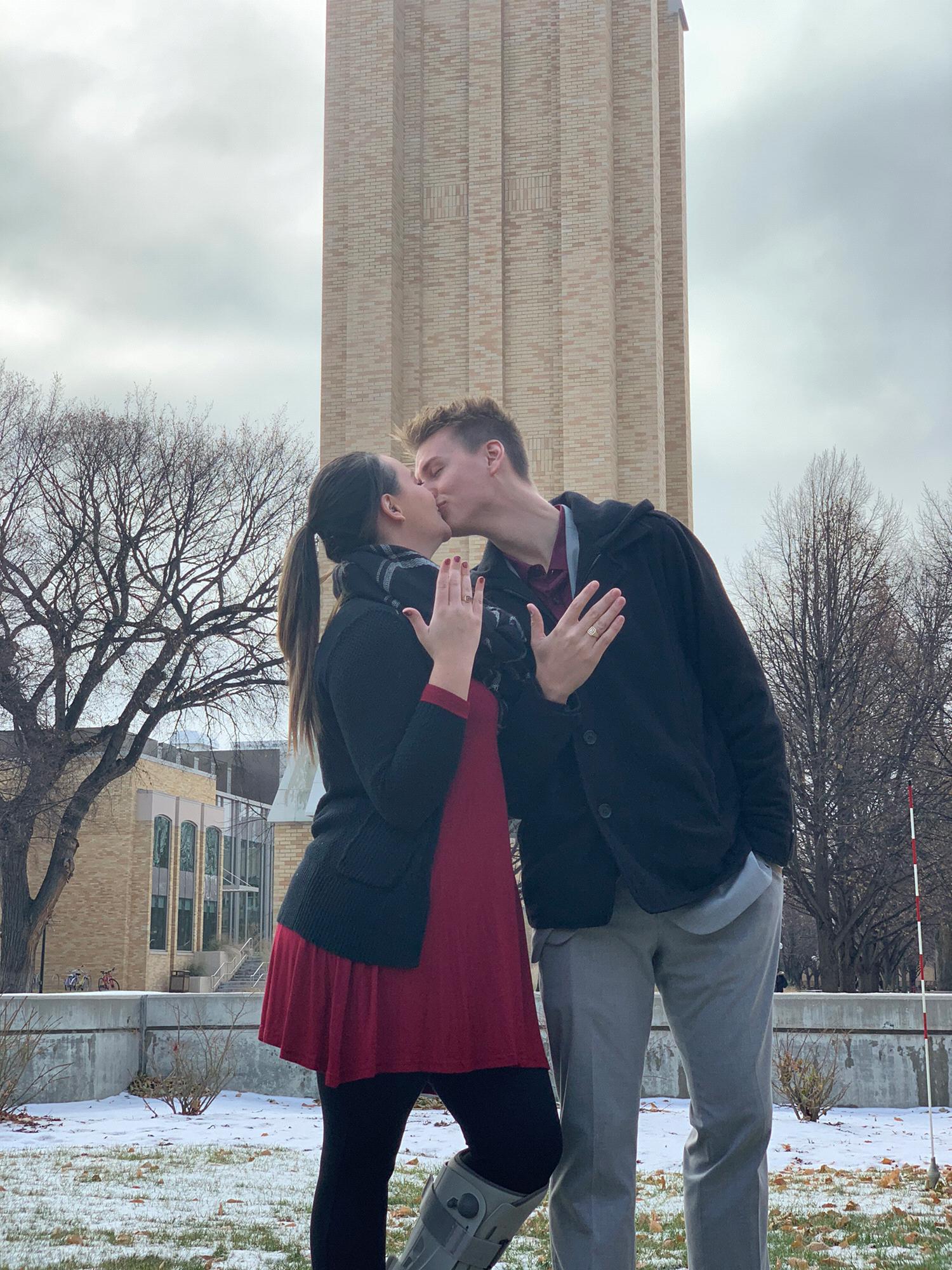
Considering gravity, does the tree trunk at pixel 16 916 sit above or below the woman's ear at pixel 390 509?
below

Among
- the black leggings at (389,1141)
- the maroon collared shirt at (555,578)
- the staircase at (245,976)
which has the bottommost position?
the staircase at (245,976)

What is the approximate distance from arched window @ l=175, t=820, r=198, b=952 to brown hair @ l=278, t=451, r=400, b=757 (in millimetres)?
46301

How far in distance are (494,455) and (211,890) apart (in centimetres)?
5009

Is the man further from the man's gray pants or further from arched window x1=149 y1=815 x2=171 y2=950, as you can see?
arched window x1=149 y1=815 x2=171 y2=950

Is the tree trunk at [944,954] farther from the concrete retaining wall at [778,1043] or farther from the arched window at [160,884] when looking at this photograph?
the arched window at [160,884]

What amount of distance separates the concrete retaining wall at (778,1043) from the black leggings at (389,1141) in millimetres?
9377

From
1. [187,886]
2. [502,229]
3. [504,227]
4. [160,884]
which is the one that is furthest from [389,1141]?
[187,886]

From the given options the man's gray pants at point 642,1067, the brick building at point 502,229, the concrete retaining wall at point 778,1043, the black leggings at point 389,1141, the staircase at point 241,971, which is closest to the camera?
the black leggings at point 389,1141

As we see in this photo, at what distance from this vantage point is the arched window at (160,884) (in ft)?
147

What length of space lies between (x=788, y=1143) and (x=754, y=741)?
764 centimetres

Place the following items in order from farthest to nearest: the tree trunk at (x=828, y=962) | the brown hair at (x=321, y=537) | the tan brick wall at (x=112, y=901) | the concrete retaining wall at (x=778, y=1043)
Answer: the tan brick wall at (x=112, y=901), the tree trunk at (x=828, y=962), the concrete retaining wall at (x=778, y=1043), the brown hair at (x=321, y=537)

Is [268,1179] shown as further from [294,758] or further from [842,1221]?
[294,758]

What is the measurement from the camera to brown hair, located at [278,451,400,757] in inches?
123

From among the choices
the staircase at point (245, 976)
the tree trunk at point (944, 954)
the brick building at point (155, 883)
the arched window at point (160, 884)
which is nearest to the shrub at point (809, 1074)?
the tree trunk at point (944, 954)
